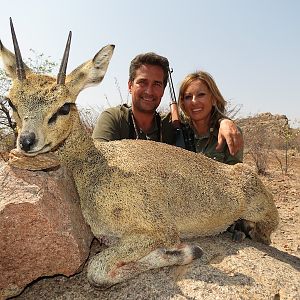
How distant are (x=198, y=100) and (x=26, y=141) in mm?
4808

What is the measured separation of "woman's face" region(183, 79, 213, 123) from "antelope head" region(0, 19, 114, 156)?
3421 millimetres

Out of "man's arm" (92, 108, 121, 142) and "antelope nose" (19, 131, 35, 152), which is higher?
"antelope nose" (19, 131, 35, 152)

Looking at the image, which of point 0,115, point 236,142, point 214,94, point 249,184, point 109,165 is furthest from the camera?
point 0,115

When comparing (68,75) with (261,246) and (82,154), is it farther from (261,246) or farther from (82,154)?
(261,246)

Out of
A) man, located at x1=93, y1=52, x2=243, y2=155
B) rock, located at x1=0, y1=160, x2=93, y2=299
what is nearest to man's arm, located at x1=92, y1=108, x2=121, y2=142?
man, located at x1=93, y1=52, x2=243, y2=155

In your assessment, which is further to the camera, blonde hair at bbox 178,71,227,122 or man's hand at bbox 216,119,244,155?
blonde hair at bbox 178,71,227,122

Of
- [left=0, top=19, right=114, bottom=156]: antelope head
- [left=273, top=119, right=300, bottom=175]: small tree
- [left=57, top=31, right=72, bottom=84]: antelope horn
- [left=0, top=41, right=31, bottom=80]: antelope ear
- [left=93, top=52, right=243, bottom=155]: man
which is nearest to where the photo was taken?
[left=0, top=19, right=114, bottom=156]: antelope head

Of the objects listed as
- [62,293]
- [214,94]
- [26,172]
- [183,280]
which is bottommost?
[62,293]

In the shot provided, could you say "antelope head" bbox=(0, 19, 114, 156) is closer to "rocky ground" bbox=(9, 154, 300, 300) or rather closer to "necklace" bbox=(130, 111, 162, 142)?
"rocky ground" bbox=(9, 154, 300, 300)

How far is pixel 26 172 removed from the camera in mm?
4973

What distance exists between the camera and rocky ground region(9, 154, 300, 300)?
15.6 ft

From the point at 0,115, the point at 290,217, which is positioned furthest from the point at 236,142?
the point at 0,115

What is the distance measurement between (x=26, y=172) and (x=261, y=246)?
12.0 feet

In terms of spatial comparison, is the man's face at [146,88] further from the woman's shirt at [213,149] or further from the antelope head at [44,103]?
the antelope head at [44,103]
